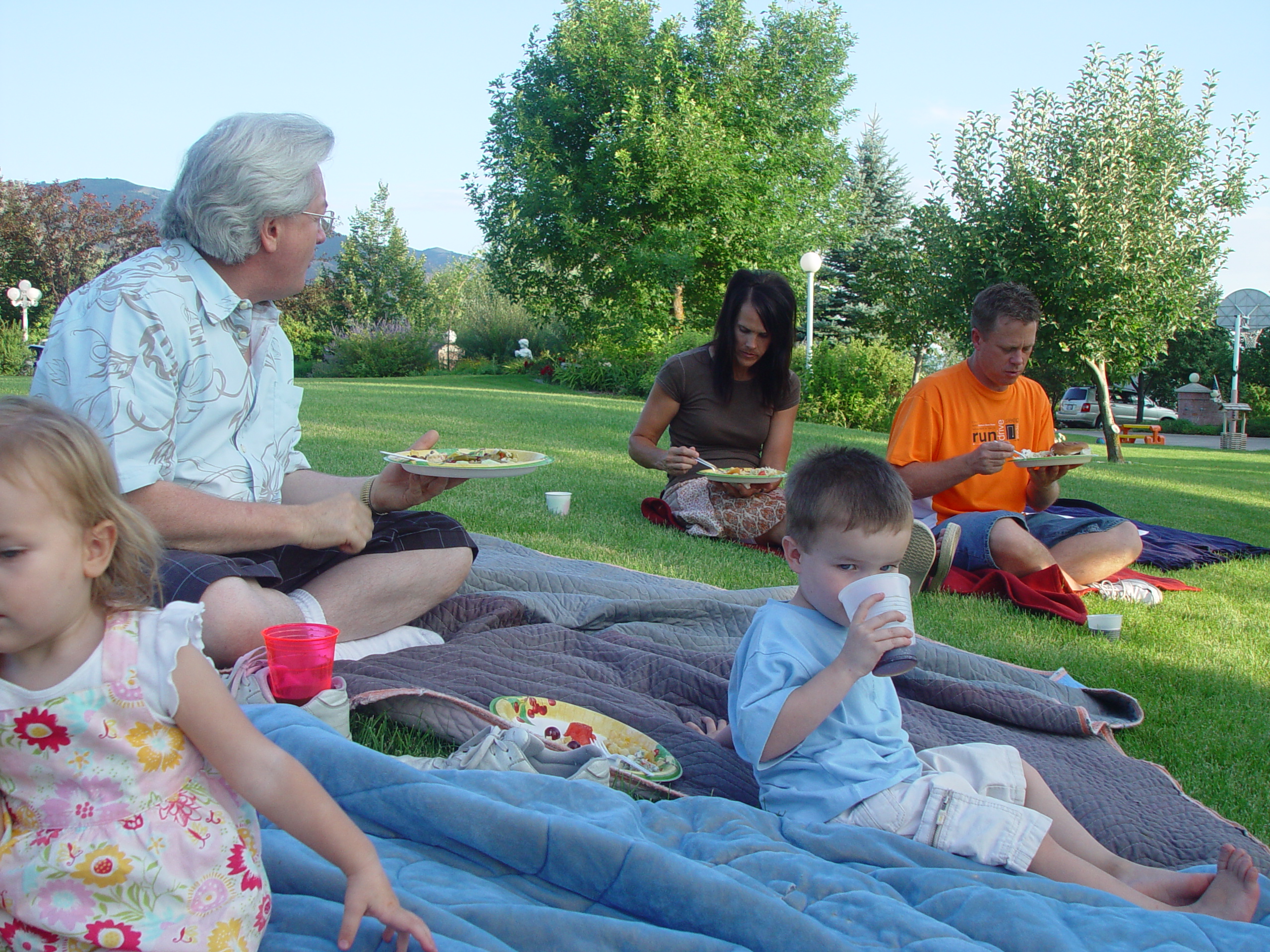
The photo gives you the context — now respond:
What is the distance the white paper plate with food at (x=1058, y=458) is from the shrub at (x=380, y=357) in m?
25.9

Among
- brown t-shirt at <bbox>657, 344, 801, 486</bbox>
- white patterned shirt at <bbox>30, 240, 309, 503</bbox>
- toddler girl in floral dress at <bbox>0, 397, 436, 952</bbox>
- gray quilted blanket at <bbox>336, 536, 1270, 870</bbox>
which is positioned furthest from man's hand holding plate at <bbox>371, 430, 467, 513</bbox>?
brown t-shirt at <bbox>657, 344, 801, 486</bbox>

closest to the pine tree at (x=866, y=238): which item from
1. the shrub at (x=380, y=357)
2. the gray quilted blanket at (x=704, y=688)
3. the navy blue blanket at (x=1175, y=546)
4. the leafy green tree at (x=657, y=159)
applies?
the leafy green tree at (x=657, y=159)

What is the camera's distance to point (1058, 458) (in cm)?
443

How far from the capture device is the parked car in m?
32.5

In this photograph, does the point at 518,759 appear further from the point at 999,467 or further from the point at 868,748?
the point at 999,467

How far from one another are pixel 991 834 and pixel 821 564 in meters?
0.66

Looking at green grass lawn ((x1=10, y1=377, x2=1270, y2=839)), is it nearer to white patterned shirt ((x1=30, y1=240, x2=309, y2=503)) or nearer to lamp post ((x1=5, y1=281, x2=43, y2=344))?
white patterned shirt ((x1=30, y1=240, x2=309, y2=503))

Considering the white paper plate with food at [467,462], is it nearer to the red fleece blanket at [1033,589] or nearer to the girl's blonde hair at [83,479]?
the girl's blonde hair at [83,479]

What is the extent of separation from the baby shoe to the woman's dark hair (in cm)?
350

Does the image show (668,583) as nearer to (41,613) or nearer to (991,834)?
(991,834)

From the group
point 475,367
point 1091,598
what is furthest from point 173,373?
point 475,367

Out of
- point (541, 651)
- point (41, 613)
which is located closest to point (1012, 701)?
point (541, 651)

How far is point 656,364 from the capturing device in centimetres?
2319

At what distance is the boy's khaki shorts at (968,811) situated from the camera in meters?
1.95
